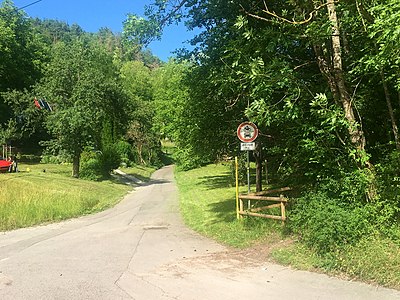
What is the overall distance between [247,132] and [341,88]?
4099mm

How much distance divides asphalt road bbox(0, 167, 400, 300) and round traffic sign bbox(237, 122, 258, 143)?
10.0 ft

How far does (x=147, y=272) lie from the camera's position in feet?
26.7

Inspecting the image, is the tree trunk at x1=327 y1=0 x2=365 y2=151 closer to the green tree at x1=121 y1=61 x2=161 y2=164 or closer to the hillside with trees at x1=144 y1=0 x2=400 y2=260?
the hillside with trees at x1=144 y1=0 x2=400 y2=260

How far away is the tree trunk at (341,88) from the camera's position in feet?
27.1

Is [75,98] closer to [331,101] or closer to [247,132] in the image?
[247,132]

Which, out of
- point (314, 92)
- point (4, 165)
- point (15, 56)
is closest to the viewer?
point (314, 92)

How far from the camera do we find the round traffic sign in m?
12.4

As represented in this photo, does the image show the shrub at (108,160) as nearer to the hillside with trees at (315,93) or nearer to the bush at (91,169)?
the bush at (91,169)

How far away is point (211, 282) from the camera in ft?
23.7

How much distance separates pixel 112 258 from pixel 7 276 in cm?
224

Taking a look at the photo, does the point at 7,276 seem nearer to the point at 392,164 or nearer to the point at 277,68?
the point at 277,68

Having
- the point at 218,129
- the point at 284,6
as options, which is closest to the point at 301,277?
the point at 284,6

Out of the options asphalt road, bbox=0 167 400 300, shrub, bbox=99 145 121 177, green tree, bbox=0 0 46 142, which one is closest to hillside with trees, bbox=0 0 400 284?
asphalt road, bbox=0 167 400 300

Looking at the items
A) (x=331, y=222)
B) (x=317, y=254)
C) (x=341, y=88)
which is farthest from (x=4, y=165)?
(x=331, y=222)
